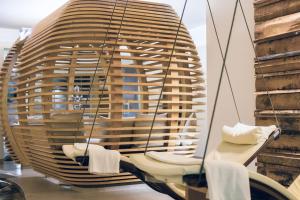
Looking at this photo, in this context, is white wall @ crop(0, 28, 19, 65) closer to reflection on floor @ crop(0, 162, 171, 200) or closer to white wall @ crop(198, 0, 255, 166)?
reflection on floor @ crop(0, 162, 171, 200)

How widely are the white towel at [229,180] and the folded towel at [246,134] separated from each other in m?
1.36

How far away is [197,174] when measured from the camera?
185 cm

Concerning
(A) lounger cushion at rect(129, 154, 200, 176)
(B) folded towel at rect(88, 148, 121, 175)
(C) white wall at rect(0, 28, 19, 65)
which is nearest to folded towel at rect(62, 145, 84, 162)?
(B) folded towel at rect(88, 148, 121, 175)

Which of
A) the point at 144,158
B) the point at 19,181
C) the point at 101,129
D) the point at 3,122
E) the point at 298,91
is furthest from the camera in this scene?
the point at 3,122

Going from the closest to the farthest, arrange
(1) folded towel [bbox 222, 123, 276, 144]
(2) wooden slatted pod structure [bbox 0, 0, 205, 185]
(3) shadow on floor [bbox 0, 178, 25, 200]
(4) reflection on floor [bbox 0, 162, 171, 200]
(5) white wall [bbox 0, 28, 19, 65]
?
(1) folded towel [bbox 222, 123, 276, 144] < (3) shadow on floor [bbox 0, 178, 25, 200] < (2) wooden slatted pod structure [bbox 0, 0, 205, 185] < (4) reflection on floor [bbox 0, 162, 171, 200] < (5) white wall [bbox 0, 28, 19, 65]

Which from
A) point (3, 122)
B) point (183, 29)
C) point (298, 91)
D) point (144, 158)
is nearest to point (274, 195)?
point (144, 158)

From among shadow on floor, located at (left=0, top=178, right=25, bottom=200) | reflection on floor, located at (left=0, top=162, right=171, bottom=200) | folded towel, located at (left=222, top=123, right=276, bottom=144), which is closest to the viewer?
folded towel, located at (left=222, top=123, right=276, bottom=144)

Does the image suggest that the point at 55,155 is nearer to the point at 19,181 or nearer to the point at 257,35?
Answer: the point at 19,181

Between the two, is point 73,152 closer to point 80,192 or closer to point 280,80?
point 80,192

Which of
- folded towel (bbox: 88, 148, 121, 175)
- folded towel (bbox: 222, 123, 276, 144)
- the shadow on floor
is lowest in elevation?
the shadow on floor

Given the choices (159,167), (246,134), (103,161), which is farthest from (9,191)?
(246,134)

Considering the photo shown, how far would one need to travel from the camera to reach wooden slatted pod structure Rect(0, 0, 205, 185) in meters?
4.15

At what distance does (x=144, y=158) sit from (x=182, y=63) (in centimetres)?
244

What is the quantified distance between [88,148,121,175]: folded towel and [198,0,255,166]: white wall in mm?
2037
